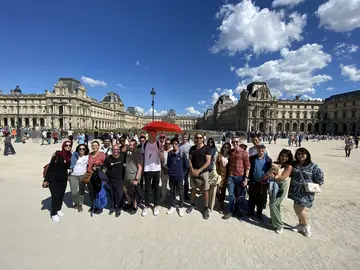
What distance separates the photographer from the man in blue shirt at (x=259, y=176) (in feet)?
14.0

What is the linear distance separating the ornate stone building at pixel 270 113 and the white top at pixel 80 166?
75.7 meters

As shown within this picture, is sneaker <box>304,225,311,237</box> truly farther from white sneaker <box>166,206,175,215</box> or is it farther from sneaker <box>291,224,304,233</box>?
white sneaker <box>166,206,175,215</box>

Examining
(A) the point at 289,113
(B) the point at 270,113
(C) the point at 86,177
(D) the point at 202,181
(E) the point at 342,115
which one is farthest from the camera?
(A) the point at 289,113

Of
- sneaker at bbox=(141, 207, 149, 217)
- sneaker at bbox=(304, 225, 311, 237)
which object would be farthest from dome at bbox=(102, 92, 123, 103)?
sneaker at bbox=(304, 225, 311, 237)

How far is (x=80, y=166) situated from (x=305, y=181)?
5.23 meters

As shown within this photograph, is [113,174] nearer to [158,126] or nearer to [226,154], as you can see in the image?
[158,126]

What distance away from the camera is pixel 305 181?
3.71m

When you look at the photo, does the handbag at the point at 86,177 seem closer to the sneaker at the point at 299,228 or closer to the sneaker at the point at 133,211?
the sneaker at the point at 133,211

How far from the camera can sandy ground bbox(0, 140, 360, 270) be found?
307 cm

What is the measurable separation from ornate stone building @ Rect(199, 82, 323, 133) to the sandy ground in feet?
245

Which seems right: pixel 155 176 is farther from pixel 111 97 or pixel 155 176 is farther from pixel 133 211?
pixel 111 97

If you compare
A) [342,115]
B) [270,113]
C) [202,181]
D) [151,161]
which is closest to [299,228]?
[202,181]

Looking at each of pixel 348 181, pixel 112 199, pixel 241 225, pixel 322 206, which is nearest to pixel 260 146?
pixel 241 225

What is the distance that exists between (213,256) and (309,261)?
1.65 m
